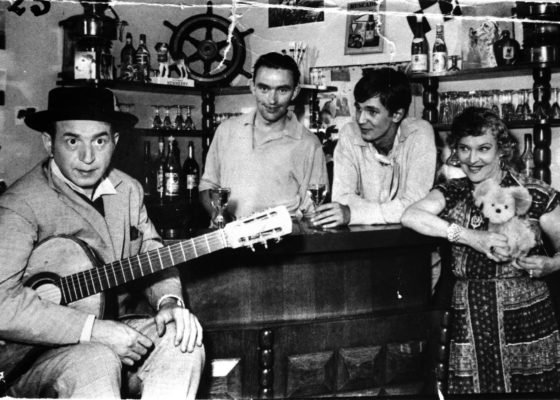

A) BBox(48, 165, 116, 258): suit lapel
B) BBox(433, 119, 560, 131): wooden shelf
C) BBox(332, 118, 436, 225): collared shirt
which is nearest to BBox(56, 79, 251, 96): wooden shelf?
BBox(332, 118, 436, 225): collared shirt

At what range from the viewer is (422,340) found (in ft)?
8.56

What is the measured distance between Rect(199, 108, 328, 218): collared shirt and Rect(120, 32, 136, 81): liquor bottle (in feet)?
4.50

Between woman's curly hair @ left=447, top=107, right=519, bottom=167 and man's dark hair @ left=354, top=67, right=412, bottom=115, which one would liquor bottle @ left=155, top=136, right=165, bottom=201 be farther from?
woman's curly hair @ left=447, top=107, right=519, bottom=167

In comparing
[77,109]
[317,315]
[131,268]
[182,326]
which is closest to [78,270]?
[131,268]

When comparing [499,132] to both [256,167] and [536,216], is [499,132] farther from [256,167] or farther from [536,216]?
[256,167]

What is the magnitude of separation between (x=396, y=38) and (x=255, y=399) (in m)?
3.21

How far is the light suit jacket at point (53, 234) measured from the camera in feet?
6.16

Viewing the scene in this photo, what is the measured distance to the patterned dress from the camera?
95.3 inches

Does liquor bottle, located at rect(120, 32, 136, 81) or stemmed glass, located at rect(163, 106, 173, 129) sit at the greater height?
liquor bottle, located at rect(120, 32, 136, 81)

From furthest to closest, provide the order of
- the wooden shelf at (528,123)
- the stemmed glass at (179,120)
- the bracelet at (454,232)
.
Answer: the stemmed glass at (179,120) < the wooden shelf at (528,123) < the bracelet at (454,232)

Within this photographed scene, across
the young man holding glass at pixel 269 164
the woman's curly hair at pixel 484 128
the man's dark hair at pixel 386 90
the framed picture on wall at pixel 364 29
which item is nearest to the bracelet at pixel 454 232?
the woman's curly hair at pixel 484 128

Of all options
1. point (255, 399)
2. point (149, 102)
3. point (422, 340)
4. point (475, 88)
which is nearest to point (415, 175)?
point (422, 340)

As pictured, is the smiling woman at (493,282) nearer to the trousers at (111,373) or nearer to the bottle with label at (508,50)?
the trousers at (111,373)

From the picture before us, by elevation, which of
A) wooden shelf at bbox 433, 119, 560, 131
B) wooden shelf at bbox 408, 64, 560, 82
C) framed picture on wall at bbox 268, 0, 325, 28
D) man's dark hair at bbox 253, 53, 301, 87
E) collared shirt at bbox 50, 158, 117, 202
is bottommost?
collared shirt at bbox 50, 158, 117, 202
